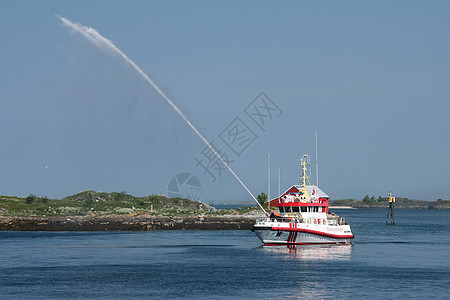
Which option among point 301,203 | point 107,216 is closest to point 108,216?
point 107,216

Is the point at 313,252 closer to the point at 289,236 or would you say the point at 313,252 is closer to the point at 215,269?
the point at 289,236

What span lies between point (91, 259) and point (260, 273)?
22.0 meters

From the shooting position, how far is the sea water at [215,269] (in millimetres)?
51594

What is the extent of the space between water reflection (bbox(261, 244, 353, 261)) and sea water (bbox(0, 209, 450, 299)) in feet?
0.41

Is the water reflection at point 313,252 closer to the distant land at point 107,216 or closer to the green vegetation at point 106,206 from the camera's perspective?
the distant land at point 107,216

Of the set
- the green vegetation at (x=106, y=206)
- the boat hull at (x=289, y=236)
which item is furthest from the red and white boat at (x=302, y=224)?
the green vegetation at (x=106, y=206)

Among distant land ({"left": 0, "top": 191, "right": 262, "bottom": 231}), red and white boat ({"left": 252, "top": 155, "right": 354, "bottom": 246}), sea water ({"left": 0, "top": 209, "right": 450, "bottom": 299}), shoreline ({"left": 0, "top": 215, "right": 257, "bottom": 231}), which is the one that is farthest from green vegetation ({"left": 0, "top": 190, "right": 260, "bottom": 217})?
red and white boat ({"left": 252, "top": 155, "right": 354, "bottom": 246})

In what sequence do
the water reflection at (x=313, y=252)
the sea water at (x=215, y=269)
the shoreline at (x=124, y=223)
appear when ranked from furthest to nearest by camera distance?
the shoreline at (x=124, y=223) → the water reflection at (x=313, y=252) → the sea water at (x=215, y=269)

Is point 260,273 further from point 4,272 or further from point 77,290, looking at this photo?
point 4,272

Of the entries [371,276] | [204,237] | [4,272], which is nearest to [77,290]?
[4,272]

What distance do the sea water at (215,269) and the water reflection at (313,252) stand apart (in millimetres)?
125

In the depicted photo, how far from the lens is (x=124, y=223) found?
132000mm

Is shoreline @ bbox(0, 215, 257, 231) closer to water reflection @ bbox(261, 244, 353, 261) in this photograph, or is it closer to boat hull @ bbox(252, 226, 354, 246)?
boat hull @ bbox(252, 226, 354, 246)

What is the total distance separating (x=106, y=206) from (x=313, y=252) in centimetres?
9823
